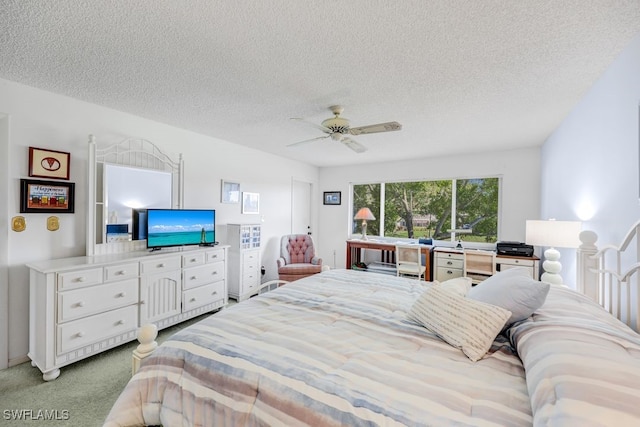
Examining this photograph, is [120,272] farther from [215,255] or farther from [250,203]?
[250,203]

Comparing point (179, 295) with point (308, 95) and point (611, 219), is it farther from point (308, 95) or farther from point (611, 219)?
point (611, 219)

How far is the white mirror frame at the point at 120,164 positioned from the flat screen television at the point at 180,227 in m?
0.20

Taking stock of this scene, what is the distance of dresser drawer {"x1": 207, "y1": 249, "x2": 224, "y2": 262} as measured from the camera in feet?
11.2

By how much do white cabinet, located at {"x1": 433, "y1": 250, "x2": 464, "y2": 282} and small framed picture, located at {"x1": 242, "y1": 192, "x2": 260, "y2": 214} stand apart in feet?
9.91

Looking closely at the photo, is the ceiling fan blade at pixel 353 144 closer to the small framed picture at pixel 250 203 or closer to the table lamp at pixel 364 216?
the small framed picture at pixel 250 203

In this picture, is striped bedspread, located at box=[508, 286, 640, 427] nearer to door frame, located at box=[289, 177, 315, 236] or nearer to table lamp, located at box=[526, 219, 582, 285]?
table lamp, located at box=[526, 219, 582, 285]

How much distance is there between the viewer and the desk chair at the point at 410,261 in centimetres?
418

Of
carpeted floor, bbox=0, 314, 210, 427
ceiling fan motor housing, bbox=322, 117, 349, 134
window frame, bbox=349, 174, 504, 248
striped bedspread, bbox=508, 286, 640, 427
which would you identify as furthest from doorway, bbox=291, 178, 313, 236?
striped bedspread, bbox=508, 286, 640, 427

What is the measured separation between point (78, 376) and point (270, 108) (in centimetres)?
281

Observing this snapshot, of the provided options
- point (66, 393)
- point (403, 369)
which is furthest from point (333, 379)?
point (66, 393)

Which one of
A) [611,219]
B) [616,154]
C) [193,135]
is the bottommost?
[611,219]

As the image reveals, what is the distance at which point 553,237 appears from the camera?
2.29 metres

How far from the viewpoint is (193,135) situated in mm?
3676

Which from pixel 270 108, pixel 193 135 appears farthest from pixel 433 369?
pixel 193 135
